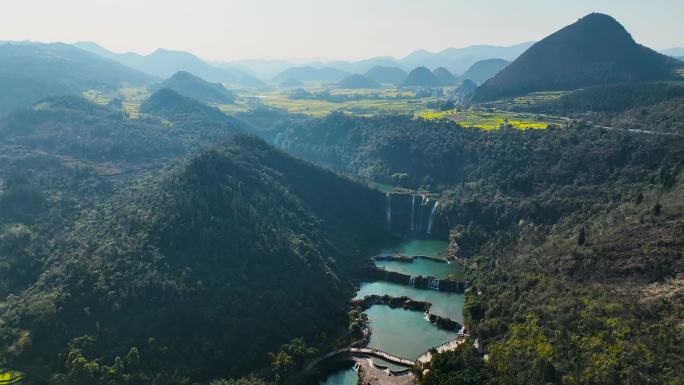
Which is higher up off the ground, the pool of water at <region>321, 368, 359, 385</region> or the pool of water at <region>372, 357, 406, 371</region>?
the pool of water at <region>372, 357, 406, 371</region>

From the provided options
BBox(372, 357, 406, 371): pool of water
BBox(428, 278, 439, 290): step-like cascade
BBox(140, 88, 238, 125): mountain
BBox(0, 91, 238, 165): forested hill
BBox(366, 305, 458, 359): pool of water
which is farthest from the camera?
BBox(140, 88, 238, 125): mountain

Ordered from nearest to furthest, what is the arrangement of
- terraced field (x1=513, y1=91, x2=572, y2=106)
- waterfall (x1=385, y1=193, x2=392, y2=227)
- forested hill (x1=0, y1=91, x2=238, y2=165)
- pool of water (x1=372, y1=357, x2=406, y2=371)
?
pool of water (x1=372, y1=357, x2=406, y2=371) → waterfall (x1=385, y1=193, x2=392, y2=227) → forested hill (x1=0, y1=91, x2=238, y2=165) → terraced field (x1=513, y1=91, x2=572, y2=106)

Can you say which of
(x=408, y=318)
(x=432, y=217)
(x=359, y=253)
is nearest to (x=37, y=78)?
(x=359, y=253)

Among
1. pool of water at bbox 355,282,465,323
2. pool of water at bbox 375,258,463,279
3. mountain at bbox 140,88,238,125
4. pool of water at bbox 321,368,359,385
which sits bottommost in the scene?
pool of water at bbox 321,368,359,385

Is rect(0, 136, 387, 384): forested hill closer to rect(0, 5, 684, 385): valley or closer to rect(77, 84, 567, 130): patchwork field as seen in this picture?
rect(0, 5, 684, 385): valley

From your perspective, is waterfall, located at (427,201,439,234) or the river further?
waterfall, located at (427,201,439,234)

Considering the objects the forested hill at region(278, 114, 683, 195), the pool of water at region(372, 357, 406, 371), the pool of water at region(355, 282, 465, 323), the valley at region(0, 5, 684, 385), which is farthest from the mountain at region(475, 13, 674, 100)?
the pool of water at region(372, 357, 406, 371)

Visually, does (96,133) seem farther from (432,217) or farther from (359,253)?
(432,217)

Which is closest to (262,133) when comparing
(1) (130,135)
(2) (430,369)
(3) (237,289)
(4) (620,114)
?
(1) (130,135)
